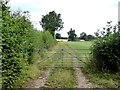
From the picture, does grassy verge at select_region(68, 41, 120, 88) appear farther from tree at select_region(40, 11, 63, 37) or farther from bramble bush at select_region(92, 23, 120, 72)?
tree at select_region(40, 11, 63, 37)

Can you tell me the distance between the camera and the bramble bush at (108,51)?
13219 millimetres

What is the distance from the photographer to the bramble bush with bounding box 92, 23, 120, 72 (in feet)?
43.4

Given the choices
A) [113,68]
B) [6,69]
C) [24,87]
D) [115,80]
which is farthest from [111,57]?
[6,69]

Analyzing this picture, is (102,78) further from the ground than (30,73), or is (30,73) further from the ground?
(30,73)

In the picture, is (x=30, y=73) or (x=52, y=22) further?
(x=52, y=22)

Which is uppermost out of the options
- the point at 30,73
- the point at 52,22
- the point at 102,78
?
the point at 52,22

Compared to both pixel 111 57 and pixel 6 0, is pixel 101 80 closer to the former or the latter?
pixel 111 57

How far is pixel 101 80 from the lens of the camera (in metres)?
11.3

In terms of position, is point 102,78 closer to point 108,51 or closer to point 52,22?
point 108,51

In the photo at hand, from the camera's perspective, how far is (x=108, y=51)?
13.3m

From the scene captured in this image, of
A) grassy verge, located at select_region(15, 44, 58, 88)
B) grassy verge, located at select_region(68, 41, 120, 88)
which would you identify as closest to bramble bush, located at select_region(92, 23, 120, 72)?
grassy verge, located at select_region(68, 41, 120, 88)

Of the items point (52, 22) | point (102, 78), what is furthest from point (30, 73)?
point (52, 22)

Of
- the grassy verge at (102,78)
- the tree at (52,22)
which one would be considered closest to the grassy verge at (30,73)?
the grassy verge at (102,78)

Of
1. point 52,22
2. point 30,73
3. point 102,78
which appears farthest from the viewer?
point 52,22
